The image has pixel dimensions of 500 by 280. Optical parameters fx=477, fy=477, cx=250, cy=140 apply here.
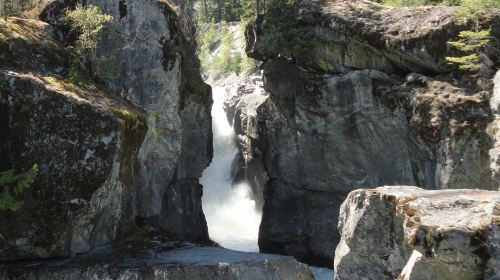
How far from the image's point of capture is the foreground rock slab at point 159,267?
541 inches

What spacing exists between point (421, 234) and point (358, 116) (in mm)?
14997

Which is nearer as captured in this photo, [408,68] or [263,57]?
[408,68]

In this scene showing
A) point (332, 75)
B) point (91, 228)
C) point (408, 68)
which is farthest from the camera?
point (332, 75)

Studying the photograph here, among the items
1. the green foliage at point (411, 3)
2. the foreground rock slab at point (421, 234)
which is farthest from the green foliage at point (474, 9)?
the foreground rock slab at point (421, 234)

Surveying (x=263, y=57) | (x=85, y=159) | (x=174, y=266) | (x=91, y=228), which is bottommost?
(x=174, y=266)

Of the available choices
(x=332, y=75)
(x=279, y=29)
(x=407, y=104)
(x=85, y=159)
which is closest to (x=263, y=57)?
(x=279, y=29)

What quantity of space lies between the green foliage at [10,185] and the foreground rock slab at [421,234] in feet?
29.0

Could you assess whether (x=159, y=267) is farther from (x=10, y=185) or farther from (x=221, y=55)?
(x=221, y=55)

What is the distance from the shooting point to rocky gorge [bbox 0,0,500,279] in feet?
31.0

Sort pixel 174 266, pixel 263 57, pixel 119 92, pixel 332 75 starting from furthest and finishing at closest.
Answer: pixel 263 57
pixel 332 75
pixel 119 92
pixel 174 266

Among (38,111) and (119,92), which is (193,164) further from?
(38,111)

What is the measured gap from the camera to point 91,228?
15.7 meters

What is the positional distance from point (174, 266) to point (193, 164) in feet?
39.0

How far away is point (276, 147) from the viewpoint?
25.9m
